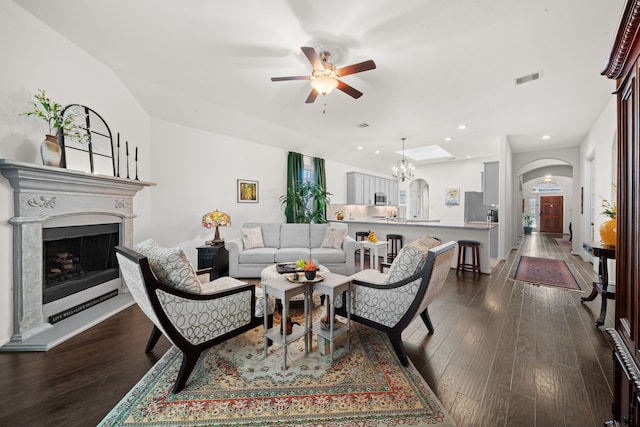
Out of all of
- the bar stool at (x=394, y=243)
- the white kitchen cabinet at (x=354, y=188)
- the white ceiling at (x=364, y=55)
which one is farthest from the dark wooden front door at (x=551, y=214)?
the bar stool at (x=394, y=243)

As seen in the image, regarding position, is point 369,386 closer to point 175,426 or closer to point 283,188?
point 175,426

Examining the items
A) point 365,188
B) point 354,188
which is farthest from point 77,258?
point 365,188

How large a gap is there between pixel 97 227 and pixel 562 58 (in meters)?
5.93

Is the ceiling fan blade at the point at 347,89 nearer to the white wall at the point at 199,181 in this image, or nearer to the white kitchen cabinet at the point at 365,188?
the white wall at the point at 199,181

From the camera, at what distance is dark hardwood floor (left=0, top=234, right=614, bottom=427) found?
156 cm

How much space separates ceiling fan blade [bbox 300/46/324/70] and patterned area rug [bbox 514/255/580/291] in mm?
4822

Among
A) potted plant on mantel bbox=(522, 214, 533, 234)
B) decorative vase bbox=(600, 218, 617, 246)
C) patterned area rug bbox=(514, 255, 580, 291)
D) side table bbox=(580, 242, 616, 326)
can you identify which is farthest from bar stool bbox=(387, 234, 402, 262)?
potted plant on mantel bbox=(522, 214, 533, 234)

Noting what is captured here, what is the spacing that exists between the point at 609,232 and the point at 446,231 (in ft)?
8.44

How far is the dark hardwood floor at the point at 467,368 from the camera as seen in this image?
61.2 inches

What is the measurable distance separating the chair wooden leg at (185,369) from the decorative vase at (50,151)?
2.33m

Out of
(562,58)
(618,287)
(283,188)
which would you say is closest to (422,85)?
(562,58)

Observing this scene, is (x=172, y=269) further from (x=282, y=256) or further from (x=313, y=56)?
(x=282, y=256)

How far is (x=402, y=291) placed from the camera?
80.1 inches

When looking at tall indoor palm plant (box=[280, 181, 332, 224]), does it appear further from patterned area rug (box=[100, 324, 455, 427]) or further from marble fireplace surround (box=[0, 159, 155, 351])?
patterned area rug (box=[100, 324, 455, 427])
